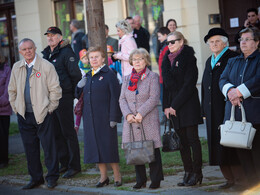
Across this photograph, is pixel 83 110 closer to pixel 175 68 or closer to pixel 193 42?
pixel 175 68

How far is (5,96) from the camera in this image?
952cm

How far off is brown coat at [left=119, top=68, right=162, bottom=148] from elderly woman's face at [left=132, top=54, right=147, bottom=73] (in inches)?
4.0

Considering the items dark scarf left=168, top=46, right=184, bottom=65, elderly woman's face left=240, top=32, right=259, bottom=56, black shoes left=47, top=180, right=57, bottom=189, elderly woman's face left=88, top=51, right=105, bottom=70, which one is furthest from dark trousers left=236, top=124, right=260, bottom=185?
black shoes left=47, top=180, right=57, bottom=189

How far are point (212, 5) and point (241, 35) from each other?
702 centimetres

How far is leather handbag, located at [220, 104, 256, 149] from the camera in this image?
19.7 ft

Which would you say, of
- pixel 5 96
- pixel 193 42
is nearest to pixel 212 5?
pixel 193 42

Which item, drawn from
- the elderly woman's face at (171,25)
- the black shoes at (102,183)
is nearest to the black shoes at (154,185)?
the black shoes at (102,183)

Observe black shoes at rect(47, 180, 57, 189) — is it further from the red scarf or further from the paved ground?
the red scarf

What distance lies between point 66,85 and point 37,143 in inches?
39.6

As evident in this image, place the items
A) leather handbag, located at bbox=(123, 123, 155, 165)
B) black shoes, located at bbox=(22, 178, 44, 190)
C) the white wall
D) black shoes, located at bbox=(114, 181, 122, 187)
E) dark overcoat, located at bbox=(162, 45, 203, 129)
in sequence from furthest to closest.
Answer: the white wall < black shoes, located at bbox=(22, 178, 44, 190) < black shoes, located at bbox=(114, 181, 122, 187) < dark overcoat, located at bbox=(162, 45, 203, 129) < leather handbag, located at bbox=(123, 123, 155, 165)

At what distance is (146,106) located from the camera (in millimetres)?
6930

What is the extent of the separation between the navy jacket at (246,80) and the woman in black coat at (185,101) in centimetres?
58

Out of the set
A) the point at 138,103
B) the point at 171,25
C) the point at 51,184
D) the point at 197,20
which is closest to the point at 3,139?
the point at 51,184

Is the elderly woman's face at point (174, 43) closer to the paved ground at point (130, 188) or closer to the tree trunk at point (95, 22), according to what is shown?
the tree trunk at point (95, 22)
